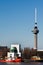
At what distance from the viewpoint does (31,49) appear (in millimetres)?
179750

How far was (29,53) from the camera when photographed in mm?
171875

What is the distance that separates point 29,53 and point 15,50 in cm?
2970

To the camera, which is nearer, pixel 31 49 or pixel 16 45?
pixel 16 45

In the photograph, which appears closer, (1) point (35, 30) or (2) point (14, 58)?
(2) point (14, 58)

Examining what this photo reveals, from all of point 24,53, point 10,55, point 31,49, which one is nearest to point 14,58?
point 10,55

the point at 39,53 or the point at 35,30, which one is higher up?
the point at 35,30

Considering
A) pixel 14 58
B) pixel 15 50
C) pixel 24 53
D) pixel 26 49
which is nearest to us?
pixel 14 58

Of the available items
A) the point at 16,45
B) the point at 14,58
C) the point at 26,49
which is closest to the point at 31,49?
the point at 26,49

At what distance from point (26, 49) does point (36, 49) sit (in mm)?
5701

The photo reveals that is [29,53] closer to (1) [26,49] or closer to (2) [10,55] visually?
(1) [26,49]

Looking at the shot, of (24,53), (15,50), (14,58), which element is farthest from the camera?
(24,53)

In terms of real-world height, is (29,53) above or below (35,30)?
below

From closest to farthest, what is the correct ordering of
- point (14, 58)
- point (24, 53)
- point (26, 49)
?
point (14, 58), point (24, 53), point (26, 49)

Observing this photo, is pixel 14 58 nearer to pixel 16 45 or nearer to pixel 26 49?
pixel 16 45
